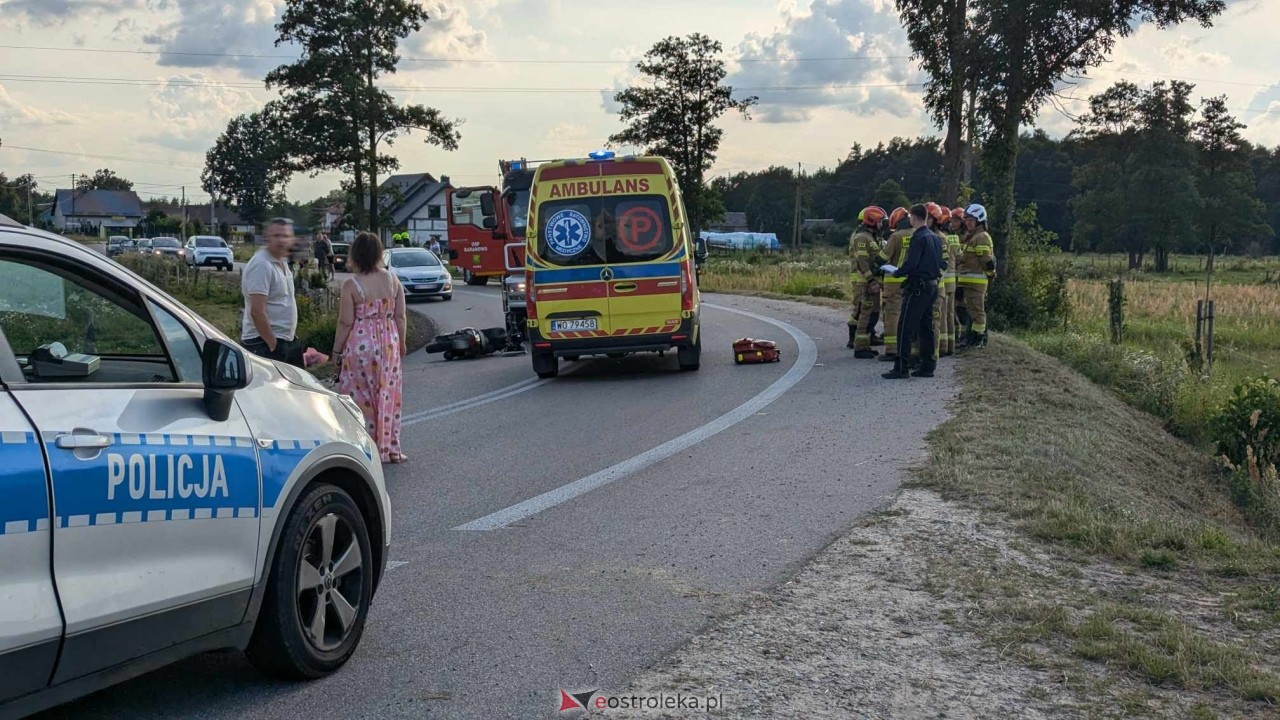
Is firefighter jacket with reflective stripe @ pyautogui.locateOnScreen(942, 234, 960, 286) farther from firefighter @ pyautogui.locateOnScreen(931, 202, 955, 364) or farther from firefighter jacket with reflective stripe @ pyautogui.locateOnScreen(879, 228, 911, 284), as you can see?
firefighter jacket with reflective stripe @ pyautogui.locateOnScreen(879, 228, 911, 284)

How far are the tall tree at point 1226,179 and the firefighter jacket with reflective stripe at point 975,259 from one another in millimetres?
76341

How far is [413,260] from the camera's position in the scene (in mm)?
33938

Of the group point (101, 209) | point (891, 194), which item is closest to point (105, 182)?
point (101, 209)

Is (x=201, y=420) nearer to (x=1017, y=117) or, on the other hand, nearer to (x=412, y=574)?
(x=412, y=574)

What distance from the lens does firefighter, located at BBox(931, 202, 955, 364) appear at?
45.4 ft

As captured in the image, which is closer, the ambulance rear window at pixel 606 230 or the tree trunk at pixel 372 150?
the ambulance rear window at pixel 606 230

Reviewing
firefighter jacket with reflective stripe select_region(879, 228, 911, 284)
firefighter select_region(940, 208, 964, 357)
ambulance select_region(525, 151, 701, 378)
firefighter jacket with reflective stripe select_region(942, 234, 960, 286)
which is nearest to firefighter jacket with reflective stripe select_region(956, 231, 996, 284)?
firefighter select_region(940, 208, 964, 357)

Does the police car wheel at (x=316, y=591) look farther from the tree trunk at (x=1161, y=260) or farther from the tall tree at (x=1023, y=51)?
the tree trunk at (x=1161, y=260)

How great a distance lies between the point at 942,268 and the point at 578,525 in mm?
8076

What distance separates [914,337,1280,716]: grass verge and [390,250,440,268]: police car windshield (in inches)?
980
